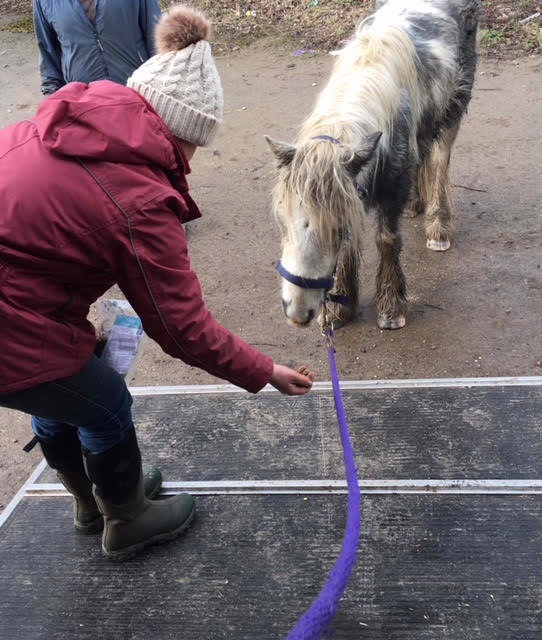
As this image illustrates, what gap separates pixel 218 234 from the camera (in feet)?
15.6

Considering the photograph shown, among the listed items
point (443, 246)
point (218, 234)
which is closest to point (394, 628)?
point (443, 246)

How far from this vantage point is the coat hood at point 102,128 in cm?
147

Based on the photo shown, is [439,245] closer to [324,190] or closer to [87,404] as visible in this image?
[324,190]

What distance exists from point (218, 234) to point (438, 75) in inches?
82.6

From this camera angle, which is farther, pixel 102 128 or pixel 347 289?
pixel 347 289

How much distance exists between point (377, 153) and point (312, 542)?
1.76 meters

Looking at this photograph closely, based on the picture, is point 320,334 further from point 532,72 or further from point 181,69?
point 532,72

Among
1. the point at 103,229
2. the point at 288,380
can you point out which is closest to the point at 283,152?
the point at 288,380

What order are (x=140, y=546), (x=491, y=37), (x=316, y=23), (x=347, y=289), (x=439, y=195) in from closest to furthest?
(x=140, y=546), (x=347, y=289), (x=439, y=195), (x=491, y=37), (x=316, y=23)

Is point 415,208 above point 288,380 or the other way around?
the other way around

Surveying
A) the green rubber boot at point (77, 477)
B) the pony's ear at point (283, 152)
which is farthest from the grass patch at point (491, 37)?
the green rubber boot at point (77, 477)

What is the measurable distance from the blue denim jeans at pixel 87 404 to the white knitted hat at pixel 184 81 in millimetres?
794

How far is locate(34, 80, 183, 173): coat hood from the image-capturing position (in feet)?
4.81

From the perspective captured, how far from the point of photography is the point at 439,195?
4102mm
